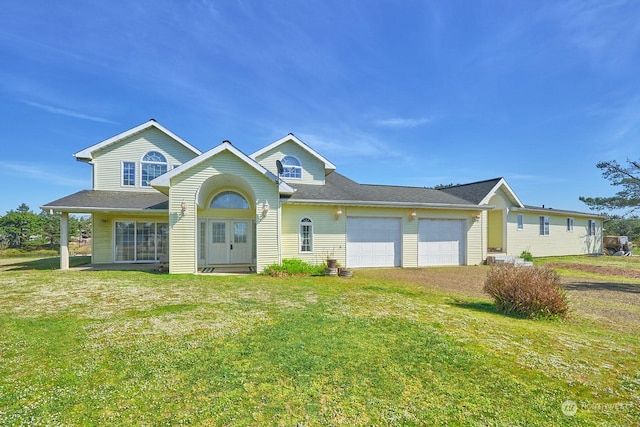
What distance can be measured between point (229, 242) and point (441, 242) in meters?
11.1

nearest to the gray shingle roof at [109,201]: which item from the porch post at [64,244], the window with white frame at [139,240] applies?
the porch post at [64,244]

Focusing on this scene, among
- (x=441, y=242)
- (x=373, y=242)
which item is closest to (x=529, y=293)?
(x=373, y=242)

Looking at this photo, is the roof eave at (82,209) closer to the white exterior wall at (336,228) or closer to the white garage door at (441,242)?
the white exterior wall at (336,228)

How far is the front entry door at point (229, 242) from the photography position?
14297mm

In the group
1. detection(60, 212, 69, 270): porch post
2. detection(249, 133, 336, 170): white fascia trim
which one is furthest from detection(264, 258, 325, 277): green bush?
detection(60, 212, 69, 270): porch post

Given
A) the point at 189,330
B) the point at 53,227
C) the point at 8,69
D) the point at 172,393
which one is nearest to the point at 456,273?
the point at 189,330

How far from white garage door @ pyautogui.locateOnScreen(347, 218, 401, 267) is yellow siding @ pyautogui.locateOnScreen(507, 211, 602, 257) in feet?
31.4

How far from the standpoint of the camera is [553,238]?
2186 centimetres

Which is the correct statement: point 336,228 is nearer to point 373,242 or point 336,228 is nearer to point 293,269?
point 373,242

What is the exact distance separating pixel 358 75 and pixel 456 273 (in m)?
10.5

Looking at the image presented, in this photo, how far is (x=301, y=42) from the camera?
11.5 m

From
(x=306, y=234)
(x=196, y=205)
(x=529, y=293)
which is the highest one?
(x=196, y=205)

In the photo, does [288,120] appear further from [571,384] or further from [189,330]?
[571,384]

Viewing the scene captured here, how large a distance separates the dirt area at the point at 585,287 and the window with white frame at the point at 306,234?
302 cm
